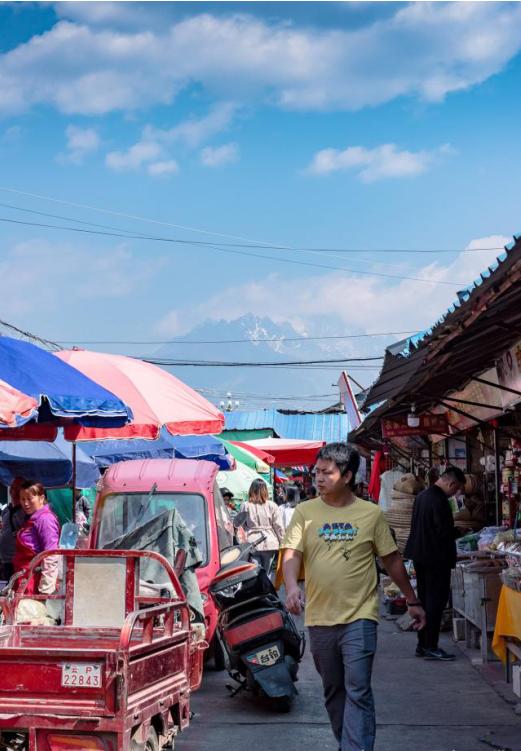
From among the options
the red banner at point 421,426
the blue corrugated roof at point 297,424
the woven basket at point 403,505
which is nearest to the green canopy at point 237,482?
the woven basket at point 403,505

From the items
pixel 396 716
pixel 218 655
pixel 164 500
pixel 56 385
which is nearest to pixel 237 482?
pixel 218 655

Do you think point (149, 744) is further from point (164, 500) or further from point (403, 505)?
point (403, 505)

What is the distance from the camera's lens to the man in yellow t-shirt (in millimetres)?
5973

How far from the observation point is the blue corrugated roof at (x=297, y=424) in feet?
153

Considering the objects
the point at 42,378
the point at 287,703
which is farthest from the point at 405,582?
the point at 42,378

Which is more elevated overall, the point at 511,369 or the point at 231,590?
the point at 511,369

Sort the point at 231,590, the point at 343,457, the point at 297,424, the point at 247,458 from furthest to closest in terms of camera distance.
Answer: the point at 297,424
the point at 247,458
the point at 231,590
the point at 343,457

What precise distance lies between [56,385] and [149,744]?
336 centimetres

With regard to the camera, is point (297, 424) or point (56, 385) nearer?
point (56, 385)

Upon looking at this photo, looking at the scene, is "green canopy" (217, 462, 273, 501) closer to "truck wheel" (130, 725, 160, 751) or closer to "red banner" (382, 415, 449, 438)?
"red banner" (382, 415, 449, 438)

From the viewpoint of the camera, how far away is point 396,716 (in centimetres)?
863

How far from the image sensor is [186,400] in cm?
1353

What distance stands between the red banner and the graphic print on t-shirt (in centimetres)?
1058


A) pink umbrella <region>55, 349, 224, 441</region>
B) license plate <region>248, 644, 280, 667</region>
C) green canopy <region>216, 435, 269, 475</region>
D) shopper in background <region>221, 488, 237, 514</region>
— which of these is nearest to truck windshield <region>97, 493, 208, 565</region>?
pink umbrella <region>55, 349, 224, 441</region>
